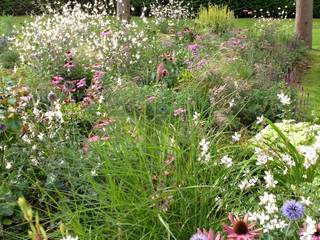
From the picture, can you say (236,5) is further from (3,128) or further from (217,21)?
(3,128)

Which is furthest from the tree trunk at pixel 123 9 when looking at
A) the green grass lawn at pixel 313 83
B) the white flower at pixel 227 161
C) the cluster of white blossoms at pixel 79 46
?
the white flower at pixel 227 161

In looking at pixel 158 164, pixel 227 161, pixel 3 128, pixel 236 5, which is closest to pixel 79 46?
pixel 3 128

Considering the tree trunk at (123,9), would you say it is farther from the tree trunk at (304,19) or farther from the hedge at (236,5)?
the hedge at (236,5)

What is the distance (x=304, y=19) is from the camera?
36.3 feet

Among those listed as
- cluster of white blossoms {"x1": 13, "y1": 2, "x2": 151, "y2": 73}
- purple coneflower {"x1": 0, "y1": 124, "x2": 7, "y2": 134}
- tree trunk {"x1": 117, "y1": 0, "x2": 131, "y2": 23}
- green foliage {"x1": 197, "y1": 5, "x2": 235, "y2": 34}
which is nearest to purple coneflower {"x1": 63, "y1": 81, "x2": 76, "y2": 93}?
purple coneflower {"x1": 0, "y1": 124, "x2": 7, "y2": 134}

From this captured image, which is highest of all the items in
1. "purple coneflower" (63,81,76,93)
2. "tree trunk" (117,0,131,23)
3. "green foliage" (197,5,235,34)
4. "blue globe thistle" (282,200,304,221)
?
"blue globe thistle" (282,200,304,221)

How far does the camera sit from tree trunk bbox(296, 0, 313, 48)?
10.9 meters

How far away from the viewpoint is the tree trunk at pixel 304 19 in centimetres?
1091

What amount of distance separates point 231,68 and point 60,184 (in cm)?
345

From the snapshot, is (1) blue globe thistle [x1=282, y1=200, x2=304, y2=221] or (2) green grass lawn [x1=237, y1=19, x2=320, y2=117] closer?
(1) blue globe thistle [x1=282, y1=200, x2=304, y2=221]

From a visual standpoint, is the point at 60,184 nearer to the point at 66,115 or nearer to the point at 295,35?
the point at 66,115

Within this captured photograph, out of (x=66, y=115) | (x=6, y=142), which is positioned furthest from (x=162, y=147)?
(x=66, y=115)

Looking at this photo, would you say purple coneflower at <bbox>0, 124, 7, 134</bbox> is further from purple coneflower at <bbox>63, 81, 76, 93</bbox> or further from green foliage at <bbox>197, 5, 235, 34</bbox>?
green foliage at <bbox>197, 5, 235, 34</bbox>

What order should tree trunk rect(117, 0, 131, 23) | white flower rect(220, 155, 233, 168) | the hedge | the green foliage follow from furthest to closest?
1. the hedge
2. the green foliage
3. tree trunk rect(117, 0, 131, 23)
4. white flower rect(220, 155, 233, 168)
